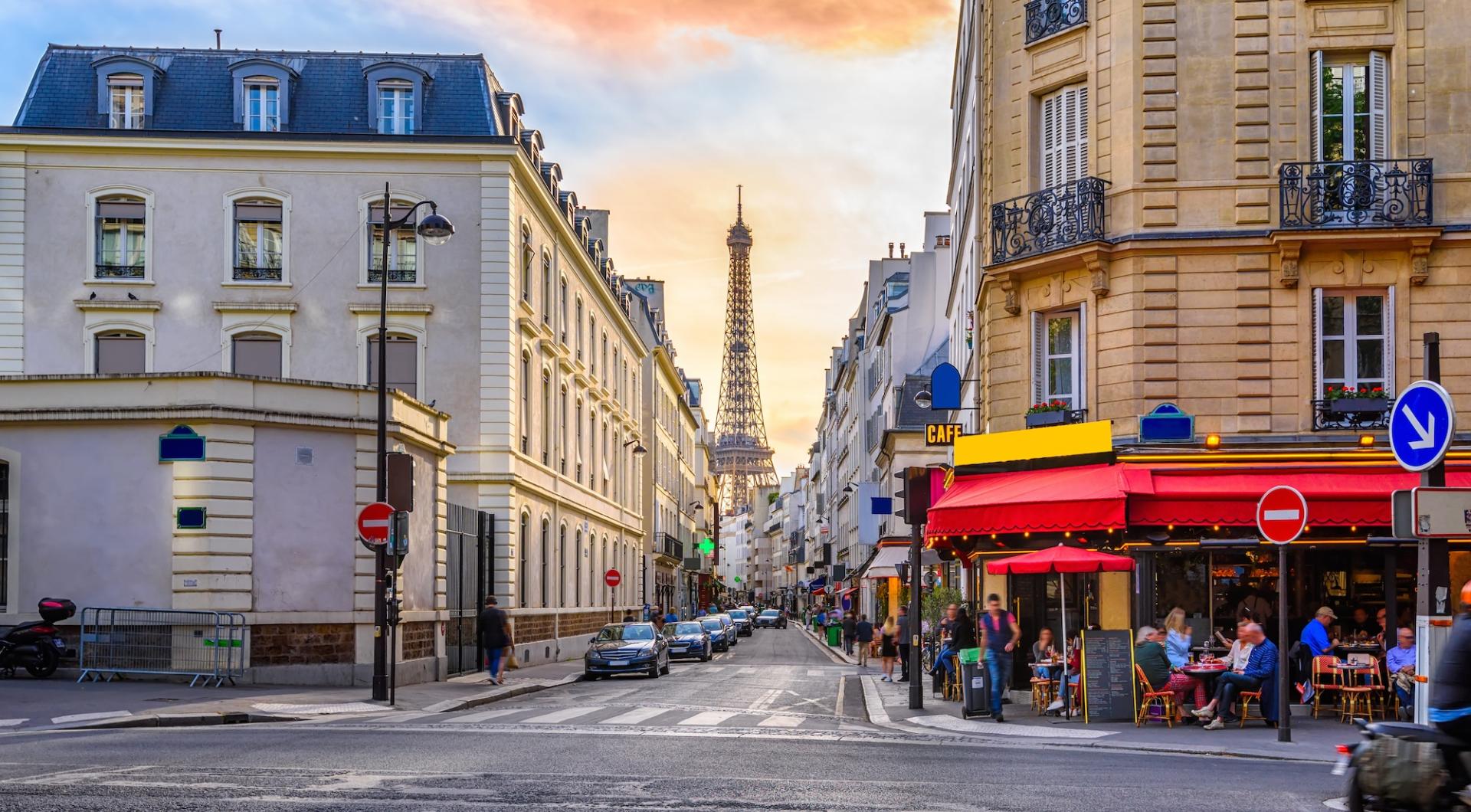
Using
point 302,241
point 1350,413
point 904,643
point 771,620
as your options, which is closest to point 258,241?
point 302,241

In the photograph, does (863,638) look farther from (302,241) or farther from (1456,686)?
(1456,686)

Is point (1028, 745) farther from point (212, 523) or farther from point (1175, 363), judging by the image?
point (212, 523)

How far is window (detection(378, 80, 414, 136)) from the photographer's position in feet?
127

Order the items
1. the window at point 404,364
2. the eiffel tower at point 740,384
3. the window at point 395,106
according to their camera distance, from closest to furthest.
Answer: the window at point 404,364, the window at point 395,106, the eiffel tower at point 740,384

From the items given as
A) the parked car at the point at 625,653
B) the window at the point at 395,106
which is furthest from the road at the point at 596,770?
the window at the point at 395,106

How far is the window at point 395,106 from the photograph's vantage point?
1519 inches

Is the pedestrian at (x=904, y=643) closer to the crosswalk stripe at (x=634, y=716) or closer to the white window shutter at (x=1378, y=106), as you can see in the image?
the crosswalk stripe at (x=634, y=716)

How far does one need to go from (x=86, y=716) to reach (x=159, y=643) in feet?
20.2

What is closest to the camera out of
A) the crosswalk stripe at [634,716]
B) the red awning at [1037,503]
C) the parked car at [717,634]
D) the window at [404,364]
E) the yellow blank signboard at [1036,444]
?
the crosswalk stripe at [634,716]

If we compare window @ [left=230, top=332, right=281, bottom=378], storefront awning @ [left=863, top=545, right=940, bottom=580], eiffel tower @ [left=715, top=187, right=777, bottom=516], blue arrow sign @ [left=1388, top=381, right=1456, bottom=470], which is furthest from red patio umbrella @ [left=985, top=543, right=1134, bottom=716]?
eiffel tower @ [left=715, top=187, right=777, bottom=516]

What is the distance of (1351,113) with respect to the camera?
22.4 m

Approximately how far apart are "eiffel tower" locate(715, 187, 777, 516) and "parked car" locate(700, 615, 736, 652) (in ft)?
380

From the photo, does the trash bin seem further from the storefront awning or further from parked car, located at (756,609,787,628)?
parked car, located at (756,609,787,628)

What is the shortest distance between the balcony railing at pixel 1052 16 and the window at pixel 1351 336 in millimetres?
5435
